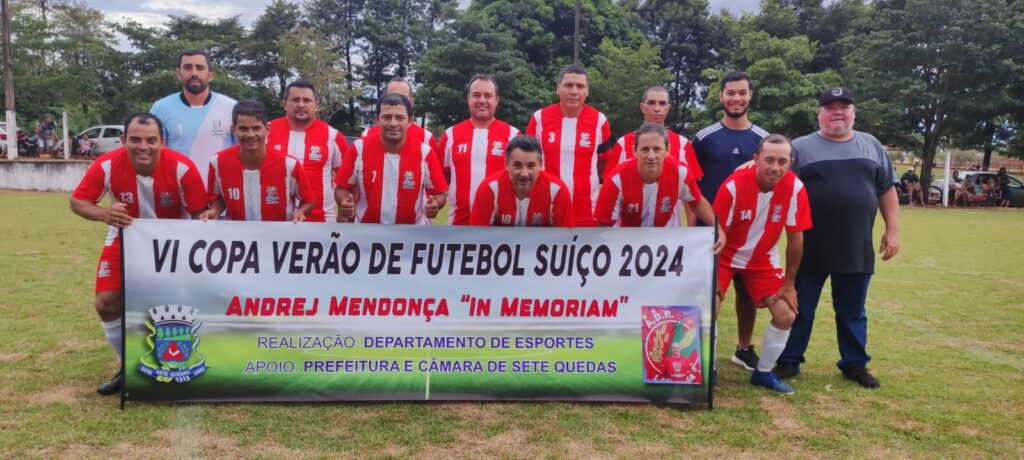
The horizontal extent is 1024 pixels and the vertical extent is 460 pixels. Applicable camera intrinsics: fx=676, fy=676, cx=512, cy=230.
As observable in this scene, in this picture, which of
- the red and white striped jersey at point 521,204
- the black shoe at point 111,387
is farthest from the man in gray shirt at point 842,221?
the black shoe at point 111,387

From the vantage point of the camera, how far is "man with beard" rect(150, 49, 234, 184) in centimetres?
519

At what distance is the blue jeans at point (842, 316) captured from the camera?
4758 millimetres

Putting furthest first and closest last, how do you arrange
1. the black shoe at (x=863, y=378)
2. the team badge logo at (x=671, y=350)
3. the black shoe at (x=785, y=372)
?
the black shoe at (x=785, y=372) < the black shoe at (x=863, y=378) < the team badge logo at (x=671, y=350)

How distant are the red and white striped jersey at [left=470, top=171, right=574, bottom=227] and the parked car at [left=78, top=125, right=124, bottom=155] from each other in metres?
27.6

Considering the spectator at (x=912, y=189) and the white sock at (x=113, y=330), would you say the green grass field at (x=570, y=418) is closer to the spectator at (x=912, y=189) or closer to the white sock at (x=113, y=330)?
the white sock at (x=113, y=330)

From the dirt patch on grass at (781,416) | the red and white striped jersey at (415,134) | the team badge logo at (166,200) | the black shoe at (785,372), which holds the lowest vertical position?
the dirt patch on grass at (781,416)

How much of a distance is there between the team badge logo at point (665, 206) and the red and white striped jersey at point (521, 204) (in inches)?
25.7

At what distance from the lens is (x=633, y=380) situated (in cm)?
415

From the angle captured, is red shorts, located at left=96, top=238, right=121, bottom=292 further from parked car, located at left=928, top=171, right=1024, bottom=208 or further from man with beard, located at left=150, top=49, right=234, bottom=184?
parked car, located at left=928, top=171, right=1024, bottom=208

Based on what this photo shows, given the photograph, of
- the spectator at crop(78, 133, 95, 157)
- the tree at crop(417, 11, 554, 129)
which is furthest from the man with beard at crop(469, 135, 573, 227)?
the tree at crop(417, 11, 554, 129)

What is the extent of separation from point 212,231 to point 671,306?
111 inches

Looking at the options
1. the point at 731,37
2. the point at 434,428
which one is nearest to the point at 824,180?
the point at 434,428

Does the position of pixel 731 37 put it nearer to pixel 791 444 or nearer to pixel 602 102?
pixel 602 102

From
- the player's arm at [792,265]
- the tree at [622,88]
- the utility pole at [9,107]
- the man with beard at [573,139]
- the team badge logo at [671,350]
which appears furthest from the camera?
the tree at [622,88]
